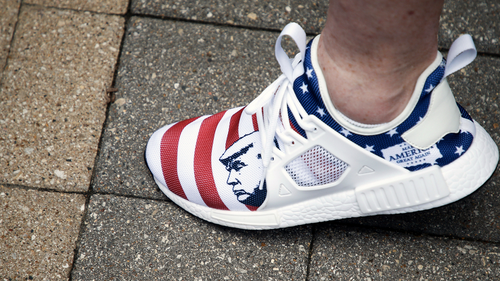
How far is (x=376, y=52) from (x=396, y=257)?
73cm

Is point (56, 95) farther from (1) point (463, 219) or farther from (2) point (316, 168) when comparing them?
(1) point (463, 219)

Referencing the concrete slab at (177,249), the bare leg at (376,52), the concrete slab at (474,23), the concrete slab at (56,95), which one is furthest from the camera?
the concrete slab at (474,23)

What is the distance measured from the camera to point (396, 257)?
1164 millimetres

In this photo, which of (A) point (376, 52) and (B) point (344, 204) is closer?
(A) point (376, 52)

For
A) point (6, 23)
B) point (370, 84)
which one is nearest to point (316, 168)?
point (370, 84)

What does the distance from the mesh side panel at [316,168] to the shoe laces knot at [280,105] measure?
0.06m

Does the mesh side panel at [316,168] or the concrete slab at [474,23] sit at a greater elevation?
the concrete slab at [474,23]

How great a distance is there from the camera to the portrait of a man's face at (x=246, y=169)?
1.05m

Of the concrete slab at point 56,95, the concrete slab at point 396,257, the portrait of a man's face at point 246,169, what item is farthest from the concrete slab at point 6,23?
the concrete slab at point 396,257

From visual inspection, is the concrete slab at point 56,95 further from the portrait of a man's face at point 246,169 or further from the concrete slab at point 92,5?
the portrait of a man's face at point 246,169

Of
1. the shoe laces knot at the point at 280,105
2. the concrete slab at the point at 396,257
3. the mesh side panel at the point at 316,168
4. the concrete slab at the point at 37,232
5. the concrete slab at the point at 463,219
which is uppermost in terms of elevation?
the shoe laces knot at the point at 280,105

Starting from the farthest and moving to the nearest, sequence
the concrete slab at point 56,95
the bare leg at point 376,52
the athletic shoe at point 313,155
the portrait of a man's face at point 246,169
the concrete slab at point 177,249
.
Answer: the concrete slab at point 56,95 → the concrete slab at point 177,249 → the portrait of a man's face at point 246,169 → the athletic shoe at point 313,155 → the bare leg at point 376,52

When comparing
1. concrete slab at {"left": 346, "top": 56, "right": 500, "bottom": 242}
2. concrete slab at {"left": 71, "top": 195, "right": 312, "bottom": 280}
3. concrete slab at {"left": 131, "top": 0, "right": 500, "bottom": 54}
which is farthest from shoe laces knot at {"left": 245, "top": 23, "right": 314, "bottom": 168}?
concrete slab at {"left": 131, "top": 0, "right": 500, "bottom": 54}

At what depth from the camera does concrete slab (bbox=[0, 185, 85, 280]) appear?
3.86 feet
